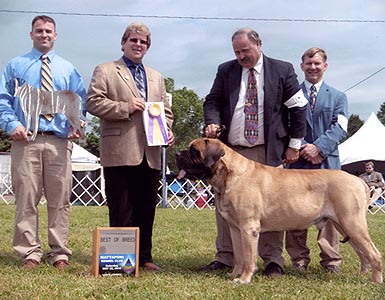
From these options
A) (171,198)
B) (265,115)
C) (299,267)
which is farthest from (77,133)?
(171,198)

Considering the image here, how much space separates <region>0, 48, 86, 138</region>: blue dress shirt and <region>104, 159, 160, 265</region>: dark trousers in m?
0.66

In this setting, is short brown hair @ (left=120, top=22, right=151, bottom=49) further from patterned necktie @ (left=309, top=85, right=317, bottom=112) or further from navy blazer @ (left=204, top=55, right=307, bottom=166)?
patterned necktie @ (left=309, top=85, right=317, bottom=112)

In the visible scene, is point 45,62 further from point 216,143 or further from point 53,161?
point 216,143

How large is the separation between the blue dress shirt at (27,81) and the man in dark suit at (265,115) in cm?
145

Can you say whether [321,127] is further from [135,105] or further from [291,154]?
[135,105]

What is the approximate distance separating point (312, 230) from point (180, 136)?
37.5 meters

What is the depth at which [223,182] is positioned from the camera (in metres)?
4.62

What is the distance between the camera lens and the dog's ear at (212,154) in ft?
14.8

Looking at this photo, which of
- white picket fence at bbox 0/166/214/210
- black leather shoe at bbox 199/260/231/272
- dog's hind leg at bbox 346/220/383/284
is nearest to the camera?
dog's hind leg at bbox 346/220/383/284

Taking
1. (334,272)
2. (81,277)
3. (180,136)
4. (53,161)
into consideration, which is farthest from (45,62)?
(180,136)

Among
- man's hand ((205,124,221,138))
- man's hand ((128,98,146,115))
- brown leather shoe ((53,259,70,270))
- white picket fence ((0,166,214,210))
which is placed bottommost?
white picket fence ((0,166,214,210))

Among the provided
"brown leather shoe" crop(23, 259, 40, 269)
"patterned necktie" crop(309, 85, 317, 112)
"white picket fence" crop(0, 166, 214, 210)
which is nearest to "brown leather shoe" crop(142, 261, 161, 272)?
"brown leather shoe" crop(23, 259, 40, 269)

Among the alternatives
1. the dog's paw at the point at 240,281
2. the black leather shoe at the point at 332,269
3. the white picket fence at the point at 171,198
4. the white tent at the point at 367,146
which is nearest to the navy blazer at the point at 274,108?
the dog's paw at the point at 240,281

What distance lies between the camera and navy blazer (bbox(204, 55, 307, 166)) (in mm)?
4949
